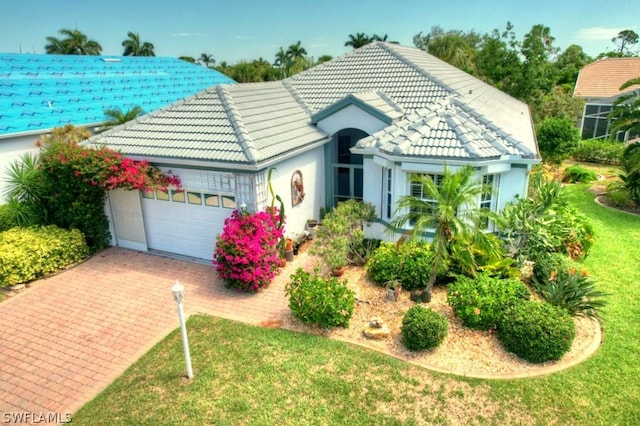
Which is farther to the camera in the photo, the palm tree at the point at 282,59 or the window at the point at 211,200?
the palm tree at the point at 282,59

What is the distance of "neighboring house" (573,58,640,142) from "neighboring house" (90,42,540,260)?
20.6 meters

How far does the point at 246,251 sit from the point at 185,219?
3.45m

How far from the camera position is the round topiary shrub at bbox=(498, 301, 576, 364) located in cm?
897

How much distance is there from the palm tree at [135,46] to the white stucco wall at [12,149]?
65394 mm

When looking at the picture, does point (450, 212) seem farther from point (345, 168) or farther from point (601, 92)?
point (601, 92)

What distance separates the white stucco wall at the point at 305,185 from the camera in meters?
14.3

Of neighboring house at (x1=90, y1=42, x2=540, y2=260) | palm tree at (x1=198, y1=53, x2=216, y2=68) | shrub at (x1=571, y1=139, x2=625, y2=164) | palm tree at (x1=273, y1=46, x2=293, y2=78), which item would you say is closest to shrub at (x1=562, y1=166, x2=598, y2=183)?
shrub at (x1=571, y1=139, x2=625, y2=164)

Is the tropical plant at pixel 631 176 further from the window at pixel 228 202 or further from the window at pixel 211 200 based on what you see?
the window at pixel 211 200

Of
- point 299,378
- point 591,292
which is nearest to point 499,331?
point 591,292

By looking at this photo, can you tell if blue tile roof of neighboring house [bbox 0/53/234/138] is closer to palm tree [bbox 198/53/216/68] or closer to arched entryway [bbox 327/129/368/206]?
arched entryway [bbox 327/129/368/206]

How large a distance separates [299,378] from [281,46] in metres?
69.4

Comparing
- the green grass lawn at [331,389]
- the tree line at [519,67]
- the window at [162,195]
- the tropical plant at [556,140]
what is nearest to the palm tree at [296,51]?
the tree line at [519,67]

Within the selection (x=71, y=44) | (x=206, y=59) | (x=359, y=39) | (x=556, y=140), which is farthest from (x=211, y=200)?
(x=206, y=59)

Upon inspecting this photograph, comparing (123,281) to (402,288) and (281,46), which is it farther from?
(281,46)
